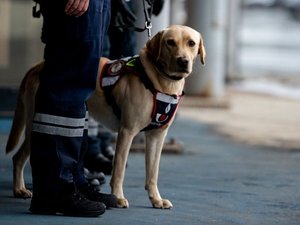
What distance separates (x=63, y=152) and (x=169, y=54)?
0.74 m

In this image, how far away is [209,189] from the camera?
6.28m

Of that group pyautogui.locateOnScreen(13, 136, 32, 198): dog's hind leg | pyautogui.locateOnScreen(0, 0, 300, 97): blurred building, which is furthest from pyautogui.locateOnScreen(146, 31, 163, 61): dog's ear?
pyautogui.locateOnScreen(0, 0, 300, 97): blurred building

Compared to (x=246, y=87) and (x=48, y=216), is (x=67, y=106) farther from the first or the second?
(x=246, y=87)

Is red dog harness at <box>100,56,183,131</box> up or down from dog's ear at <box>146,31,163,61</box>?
down

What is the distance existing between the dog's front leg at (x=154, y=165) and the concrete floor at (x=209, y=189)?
0.20 feet

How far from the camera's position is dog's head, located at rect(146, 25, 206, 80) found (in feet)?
17.2

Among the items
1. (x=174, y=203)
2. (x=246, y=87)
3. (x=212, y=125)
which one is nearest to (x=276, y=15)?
(x=246, y=87)

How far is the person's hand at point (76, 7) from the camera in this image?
488 cm

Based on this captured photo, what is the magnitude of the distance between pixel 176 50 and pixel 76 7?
25.3 inches

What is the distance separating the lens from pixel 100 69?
567 centimetres

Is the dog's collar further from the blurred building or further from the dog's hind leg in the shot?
the blurred building

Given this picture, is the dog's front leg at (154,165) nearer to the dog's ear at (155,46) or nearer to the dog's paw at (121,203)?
the dog's paw at (121,203)

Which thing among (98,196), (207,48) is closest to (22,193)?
(98,196)

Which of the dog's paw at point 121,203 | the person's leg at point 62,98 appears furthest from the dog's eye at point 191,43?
the dog's paw at point 121,203
